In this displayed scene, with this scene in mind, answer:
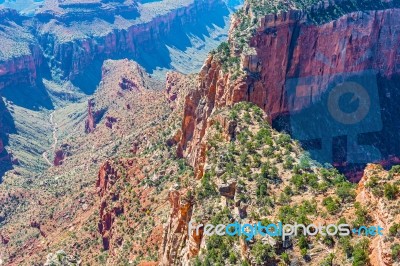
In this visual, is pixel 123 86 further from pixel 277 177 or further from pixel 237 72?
pixel 277 177

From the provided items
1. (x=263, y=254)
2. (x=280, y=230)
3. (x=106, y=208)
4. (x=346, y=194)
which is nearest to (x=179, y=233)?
(x=280, y=230)

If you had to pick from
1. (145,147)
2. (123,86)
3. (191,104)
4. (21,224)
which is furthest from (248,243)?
(123,86)

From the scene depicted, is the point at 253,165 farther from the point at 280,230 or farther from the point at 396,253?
the point at 396,253

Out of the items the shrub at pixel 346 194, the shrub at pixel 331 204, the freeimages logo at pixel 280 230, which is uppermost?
the shrub at pixel 346 194

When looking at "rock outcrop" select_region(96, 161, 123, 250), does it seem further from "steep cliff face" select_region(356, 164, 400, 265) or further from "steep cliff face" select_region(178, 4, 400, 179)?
"steep cliff face" select_region(356, 164, 400, 265)

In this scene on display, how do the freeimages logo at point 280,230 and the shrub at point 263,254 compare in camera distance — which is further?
the shrub at point 263,254

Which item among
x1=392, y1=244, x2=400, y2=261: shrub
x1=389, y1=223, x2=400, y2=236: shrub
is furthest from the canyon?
x1=389, y1=223, x2=400, y2=236: shrub

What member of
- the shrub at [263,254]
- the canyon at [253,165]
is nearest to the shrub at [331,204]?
the canyon at [253,165]

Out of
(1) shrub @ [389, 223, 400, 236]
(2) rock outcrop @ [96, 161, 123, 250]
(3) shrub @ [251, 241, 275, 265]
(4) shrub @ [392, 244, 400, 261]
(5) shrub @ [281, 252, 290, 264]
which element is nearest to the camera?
(4) shrub @ [392, 244, 400, 261]

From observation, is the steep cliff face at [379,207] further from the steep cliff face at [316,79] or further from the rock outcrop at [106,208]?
the rock outcrop at [106,208]

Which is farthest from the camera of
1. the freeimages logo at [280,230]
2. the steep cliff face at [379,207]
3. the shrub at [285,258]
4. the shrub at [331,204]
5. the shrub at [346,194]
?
the shrub at [346,194]
